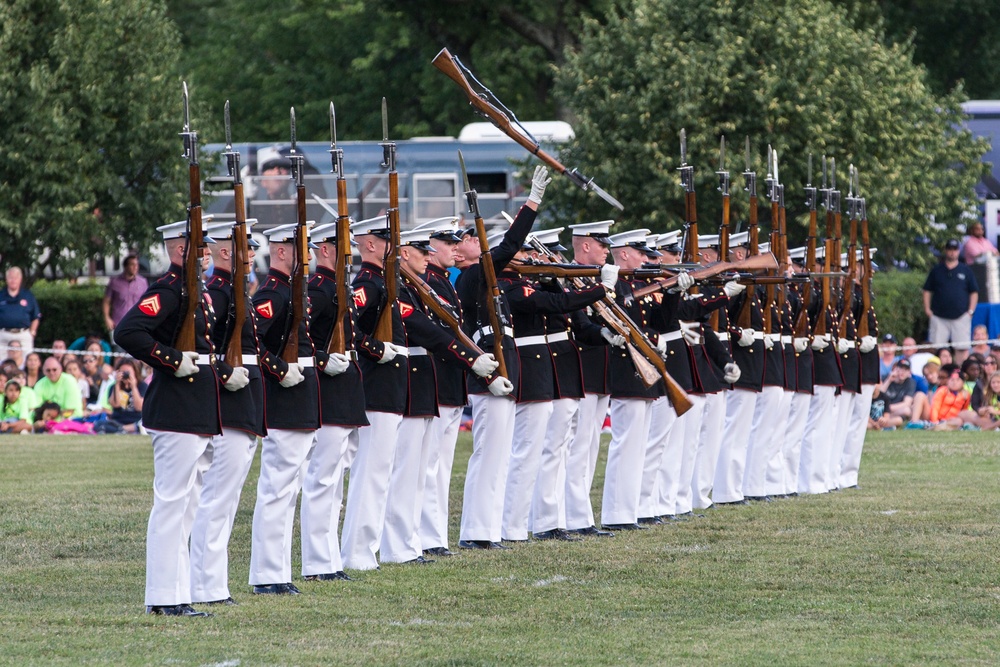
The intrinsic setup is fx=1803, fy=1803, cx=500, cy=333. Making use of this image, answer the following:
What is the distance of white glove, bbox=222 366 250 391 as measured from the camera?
29.0 feet

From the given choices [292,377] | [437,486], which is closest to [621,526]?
[437,486]

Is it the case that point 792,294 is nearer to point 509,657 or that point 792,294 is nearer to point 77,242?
point 509,657

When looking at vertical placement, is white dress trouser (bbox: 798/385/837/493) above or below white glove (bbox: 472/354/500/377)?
below

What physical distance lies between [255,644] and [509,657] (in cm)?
115

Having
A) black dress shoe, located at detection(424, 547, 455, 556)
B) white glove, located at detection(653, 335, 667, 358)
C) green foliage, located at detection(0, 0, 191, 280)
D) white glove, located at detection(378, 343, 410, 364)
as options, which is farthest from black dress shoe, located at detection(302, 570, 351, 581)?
green foliage, located at detection(0, 0, 191, 280)

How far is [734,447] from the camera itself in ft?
47.6

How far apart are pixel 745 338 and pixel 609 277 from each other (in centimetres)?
319

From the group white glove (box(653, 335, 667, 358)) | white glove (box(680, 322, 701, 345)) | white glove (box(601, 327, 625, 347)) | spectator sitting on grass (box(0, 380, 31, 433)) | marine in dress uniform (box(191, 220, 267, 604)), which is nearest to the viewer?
marine in dress uniform (box(191, 220, 267, 604))

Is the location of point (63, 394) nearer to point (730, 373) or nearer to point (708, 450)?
point (708, 450)

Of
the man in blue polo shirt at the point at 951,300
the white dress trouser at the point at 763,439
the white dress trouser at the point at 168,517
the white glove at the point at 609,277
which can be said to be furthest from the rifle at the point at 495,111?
the man in blue polo shirt at the point at 951,300

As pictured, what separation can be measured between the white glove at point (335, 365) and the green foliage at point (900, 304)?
57.6 ft

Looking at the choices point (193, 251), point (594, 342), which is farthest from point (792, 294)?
point (193, 251)

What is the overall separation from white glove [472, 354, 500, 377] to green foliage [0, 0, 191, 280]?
46.1 feet

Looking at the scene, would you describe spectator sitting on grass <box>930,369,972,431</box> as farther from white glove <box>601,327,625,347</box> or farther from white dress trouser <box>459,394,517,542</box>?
white dress trouser <box>459,394,517,542</box>
